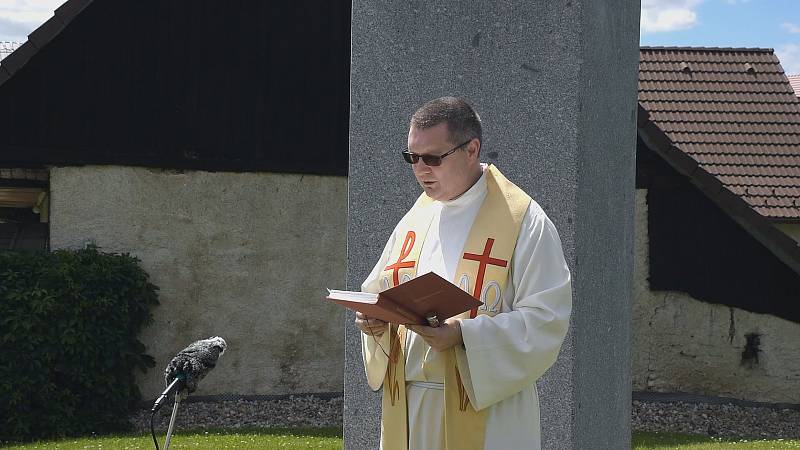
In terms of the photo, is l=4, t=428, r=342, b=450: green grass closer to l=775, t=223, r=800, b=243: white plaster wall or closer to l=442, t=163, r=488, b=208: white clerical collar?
l=442, t=163, r=488, b=208: white clerical collar

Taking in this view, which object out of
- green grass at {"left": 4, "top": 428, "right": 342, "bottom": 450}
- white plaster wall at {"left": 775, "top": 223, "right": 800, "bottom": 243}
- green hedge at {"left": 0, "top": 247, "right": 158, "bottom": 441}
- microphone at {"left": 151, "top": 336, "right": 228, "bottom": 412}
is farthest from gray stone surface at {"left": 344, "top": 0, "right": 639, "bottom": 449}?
white plaster wall at {"left": 775, "top": 223, "right": 800, "bottom": 243}

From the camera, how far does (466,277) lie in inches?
165

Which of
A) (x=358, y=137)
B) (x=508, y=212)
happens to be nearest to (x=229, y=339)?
(x=358, y=137)

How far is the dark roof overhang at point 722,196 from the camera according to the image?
14094 mm

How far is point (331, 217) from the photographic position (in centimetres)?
1316

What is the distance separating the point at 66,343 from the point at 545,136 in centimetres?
713

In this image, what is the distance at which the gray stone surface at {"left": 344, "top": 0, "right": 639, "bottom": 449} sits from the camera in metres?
5.21

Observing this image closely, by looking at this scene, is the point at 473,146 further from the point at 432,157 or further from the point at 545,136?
the point at 545,136

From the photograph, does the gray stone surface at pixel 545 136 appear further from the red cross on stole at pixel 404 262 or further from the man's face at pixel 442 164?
the man's face at pixel 442 164

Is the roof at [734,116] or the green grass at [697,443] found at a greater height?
the roof at [734,116]

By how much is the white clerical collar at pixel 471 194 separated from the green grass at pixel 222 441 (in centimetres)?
561

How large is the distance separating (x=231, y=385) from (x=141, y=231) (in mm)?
1888

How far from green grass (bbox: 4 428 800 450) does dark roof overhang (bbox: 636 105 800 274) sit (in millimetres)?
3456

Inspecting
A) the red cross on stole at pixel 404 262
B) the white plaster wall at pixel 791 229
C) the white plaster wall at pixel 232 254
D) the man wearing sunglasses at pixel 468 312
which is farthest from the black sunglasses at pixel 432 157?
the white plaster wall at pixel 791 229
